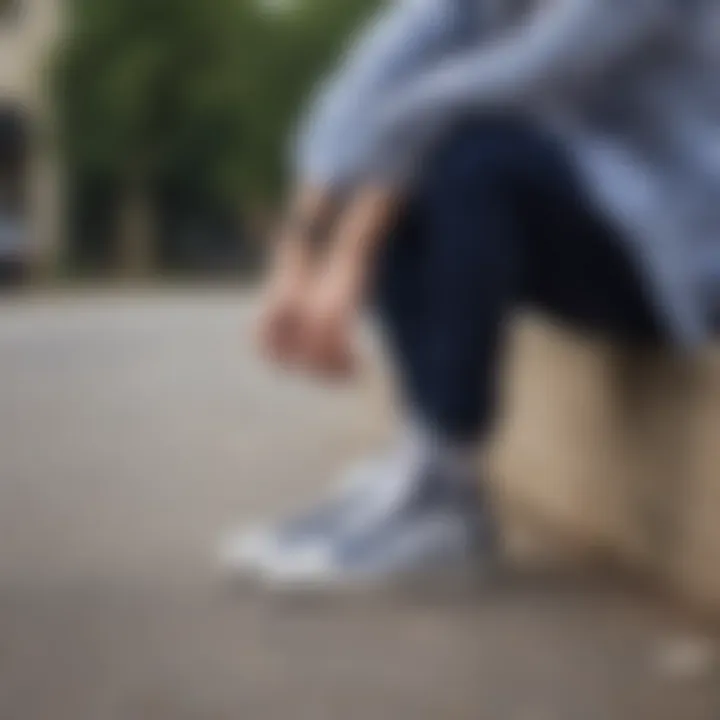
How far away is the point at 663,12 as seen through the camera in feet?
2.97

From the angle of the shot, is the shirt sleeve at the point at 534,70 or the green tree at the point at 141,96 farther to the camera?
the green tree at the point at 141,96

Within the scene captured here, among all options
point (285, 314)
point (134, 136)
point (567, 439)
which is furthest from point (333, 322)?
point (134, 136)

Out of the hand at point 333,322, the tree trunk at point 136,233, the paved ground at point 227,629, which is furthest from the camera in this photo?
the tree trunk at point 136,233

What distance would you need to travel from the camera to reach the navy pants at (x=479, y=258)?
2.89ft

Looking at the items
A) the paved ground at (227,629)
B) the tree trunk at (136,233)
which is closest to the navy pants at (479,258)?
the paved ground at (227,629)

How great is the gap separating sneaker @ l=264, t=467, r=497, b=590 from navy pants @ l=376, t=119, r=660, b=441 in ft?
0.17

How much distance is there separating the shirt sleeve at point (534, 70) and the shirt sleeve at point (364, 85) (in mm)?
14

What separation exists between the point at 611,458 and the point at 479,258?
19 cm

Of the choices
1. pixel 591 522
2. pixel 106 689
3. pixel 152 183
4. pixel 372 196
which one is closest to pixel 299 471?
pixel 591 522

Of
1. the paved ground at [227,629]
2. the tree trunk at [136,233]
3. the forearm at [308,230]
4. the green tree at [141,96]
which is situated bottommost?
the paved ground at [227,629]

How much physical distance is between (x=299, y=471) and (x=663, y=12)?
0.54 meters

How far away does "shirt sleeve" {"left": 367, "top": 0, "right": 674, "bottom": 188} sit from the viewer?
35.0 inches

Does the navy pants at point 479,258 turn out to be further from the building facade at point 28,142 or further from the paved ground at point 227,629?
the building facade at point 28,142

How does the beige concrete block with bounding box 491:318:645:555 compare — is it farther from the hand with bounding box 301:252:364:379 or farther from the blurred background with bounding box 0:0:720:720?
the hand with bounding box 301:252:364:379
